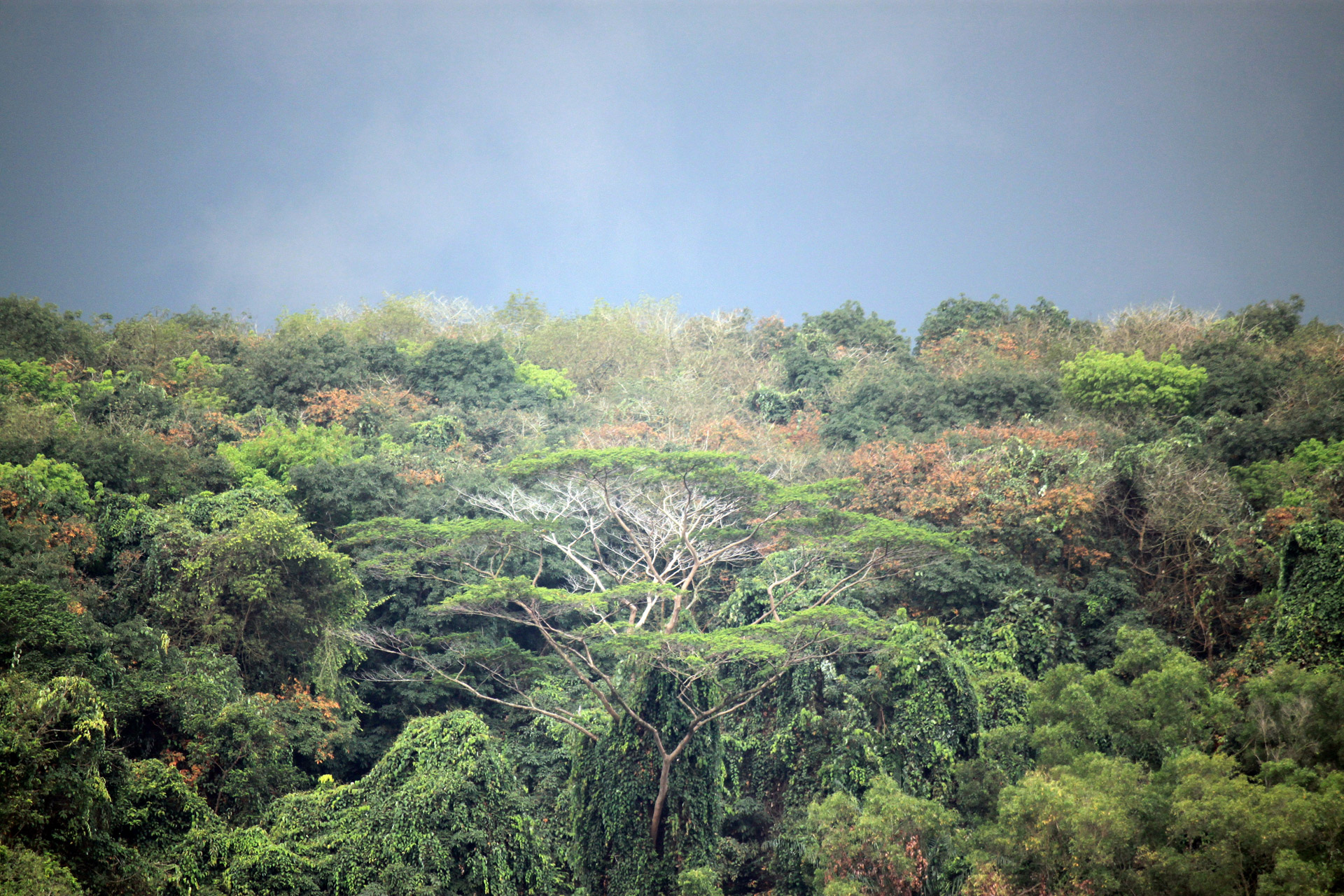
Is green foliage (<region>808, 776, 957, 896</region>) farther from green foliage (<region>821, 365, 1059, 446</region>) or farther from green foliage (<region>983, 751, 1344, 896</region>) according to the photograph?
Result: green foliage (<region>821, 365, 1059, 446</region>)

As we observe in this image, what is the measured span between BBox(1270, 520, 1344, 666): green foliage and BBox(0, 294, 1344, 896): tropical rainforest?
2.0 inches

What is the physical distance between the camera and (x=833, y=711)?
1434 centimetres

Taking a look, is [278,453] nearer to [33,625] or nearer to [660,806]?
[33,625]

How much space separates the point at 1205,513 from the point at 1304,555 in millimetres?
3298

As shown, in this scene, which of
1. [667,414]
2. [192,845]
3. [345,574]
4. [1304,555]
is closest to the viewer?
[192,845]

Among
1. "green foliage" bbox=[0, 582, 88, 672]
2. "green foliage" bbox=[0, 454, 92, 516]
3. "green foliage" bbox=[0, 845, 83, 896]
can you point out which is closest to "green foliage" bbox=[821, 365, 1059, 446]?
"green foliage" bbox=[0, 454, 92, 516]

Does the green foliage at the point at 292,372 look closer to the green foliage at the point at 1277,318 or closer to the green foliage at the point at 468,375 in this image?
the green foliage at the point at 468,375

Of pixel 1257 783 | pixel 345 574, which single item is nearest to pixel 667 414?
pixel 345 574

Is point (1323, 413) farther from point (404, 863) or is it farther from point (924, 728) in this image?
point (404, 863)

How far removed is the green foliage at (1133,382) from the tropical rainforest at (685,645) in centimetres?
8


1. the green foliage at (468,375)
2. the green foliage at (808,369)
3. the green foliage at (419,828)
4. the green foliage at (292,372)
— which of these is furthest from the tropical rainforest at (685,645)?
the green foliage at (808,369)

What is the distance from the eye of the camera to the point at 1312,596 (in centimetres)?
1192

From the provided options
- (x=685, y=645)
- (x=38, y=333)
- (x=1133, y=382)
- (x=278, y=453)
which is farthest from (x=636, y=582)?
(x=38, y=333)

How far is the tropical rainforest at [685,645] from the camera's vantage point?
10195mm
